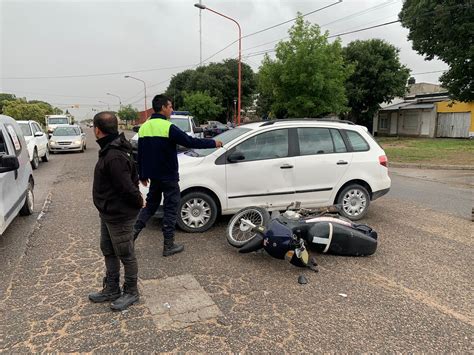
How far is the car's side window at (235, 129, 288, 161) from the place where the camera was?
5551 mm

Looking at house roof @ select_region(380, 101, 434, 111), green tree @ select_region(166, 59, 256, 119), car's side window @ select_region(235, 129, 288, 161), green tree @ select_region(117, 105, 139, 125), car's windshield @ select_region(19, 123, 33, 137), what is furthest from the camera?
green tree @ select_region(117, 105, 139, 125)

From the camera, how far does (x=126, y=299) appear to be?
338 cm

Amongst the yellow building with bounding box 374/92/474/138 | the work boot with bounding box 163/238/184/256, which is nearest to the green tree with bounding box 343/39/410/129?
the yellow building with bounding box 374/92/474/138

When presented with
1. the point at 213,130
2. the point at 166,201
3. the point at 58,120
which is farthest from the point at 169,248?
the point at 58,120

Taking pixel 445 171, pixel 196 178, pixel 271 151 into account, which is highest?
pixel 271 151

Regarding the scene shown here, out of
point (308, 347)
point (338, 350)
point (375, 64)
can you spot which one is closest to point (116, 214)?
point (308, 347)

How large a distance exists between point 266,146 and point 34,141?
1038 centimetres

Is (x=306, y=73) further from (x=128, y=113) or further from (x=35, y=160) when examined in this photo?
(x=128, y=113)

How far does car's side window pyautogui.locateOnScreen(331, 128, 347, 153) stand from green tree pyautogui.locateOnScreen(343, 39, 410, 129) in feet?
95.8

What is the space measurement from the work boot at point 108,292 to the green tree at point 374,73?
108 ft

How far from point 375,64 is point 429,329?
33676 millimetres

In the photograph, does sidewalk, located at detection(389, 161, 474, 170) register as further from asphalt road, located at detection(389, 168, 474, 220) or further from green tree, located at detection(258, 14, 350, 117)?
green tree, located at detection(258, 14, 350, 117)

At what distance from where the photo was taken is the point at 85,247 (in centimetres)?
489

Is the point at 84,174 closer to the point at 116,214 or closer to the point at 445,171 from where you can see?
the point at 116,214
